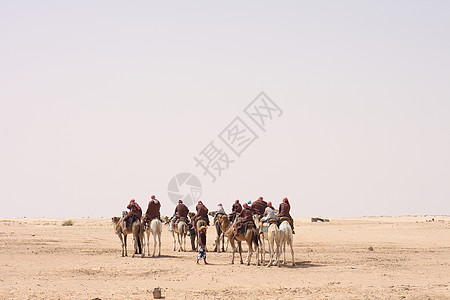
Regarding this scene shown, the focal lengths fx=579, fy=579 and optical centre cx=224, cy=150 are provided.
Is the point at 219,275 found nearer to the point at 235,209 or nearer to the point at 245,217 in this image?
the point at 245,217

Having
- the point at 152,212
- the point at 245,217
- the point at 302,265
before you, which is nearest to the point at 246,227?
the point at 245,217

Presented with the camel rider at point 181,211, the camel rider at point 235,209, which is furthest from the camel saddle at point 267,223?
the camel rider at point 181,211

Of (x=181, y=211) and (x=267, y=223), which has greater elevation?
(x=181, y=211)

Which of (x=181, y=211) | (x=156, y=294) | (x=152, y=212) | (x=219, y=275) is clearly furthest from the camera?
(x=181, y=211)

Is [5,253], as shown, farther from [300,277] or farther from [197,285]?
[300,277]

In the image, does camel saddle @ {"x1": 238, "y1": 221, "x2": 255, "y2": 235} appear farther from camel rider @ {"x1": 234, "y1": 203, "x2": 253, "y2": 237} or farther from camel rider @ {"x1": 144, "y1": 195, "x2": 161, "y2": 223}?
camel rider @ {"x1": 144, "y1": 195, "x2": 161, "y2": 223}

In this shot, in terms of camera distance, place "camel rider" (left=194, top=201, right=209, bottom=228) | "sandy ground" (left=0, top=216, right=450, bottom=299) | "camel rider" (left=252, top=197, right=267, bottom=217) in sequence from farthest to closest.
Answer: "camel rider" (left=194, top=201, right=209, bottom=228) → "camel rider" (left=252, top=197, right=267, bottom=217) → "sandy ground" (left=0, top=216, right=450, bottom=299)

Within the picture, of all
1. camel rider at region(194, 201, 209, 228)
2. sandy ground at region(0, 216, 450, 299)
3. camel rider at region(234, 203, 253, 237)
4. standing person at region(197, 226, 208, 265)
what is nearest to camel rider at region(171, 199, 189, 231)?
sandy ground at region(0, 216, 450, 299)

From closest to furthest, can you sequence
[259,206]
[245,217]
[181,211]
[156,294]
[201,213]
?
[156,294] → [245,217] → [259,206] → [201,213] → [181,211]

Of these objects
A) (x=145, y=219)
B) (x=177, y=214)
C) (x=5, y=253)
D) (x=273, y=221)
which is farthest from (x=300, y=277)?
(x=5, y=253)

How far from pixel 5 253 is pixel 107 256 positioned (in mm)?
5121

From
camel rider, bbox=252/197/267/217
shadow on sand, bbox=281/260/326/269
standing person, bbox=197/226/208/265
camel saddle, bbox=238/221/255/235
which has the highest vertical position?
camel rider, bbox=252/197/267/217

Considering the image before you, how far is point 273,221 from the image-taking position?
2266cm

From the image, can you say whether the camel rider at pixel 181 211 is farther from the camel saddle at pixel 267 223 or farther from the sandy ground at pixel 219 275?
the camel saddle at pixel 267 223
